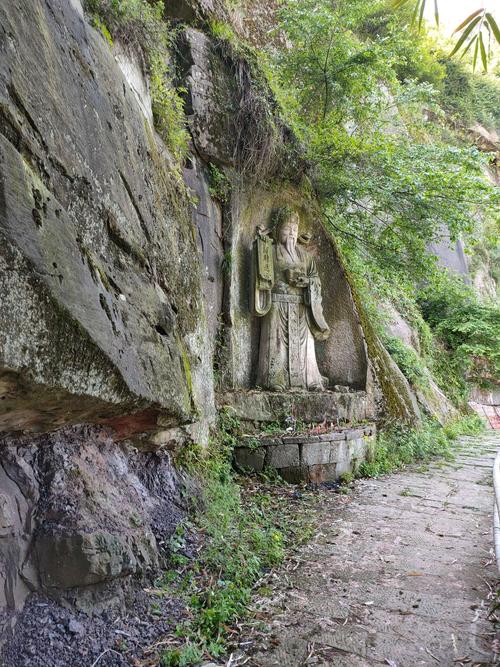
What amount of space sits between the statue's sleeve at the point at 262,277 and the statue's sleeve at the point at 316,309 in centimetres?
59

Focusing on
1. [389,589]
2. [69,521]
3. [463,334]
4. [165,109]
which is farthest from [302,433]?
[463,334]

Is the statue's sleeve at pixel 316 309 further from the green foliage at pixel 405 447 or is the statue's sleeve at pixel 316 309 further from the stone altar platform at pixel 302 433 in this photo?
the green foliage at pixel 405 447

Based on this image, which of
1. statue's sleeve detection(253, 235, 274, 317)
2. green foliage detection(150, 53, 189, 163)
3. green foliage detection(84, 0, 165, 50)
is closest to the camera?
green foliage detection(84, 0, 165, 50)

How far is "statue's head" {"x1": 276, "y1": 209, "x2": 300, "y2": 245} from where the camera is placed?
712 centimetres

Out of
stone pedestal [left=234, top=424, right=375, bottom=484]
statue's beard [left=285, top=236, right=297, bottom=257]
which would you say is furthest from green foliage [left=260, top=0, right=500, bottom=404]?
stone pedestal [left=234, top=424, right=375, bottom=484]

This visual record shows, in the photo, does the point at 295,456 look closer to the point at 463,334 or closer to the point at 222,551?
the point at 222,551

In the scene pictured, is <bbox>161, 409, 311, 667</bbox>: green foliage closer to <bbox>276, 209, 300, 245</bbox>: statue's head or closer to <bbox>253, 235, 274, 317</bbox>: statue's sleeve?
<bbox>253, 235, 274, 317</bbox>: statue's sleeve

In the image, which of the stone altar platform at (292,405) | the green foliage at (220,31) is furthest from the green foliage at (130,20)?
the stone altar platform at (292,405)

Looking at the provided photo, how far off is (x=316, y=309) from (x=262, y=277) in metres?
0.93

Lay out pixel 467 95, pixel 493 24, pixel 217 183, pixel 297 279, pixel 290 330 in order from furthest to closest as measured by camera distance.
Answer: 1. pixel 467 95
2. pixel 297 279
3. pixel 290 330
4. pixel 217 183
5. pixel 493 24

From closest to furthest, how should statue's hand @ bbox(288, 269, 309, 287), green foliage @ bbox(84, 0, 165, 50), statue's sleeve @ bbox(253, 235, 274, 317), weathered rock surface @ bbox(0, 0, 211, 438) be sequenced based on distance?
weathered rock surface @ bbox(0, 0, 211, 438) → green foliage @ bbox(84, 0, 165, 50) → statue's sleeve @ bbox(253, 235, 274, 317) → statue's hand @ bbox(288, 269, 309, 287)

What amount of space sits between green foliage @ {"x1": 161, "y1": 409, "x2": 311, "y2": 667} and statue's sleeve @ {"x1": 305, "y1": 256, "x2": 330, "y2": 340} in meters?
2.44

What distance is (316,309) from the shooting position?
6.91 metres

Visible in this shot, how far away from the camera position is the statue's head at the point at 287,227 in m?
7.12
